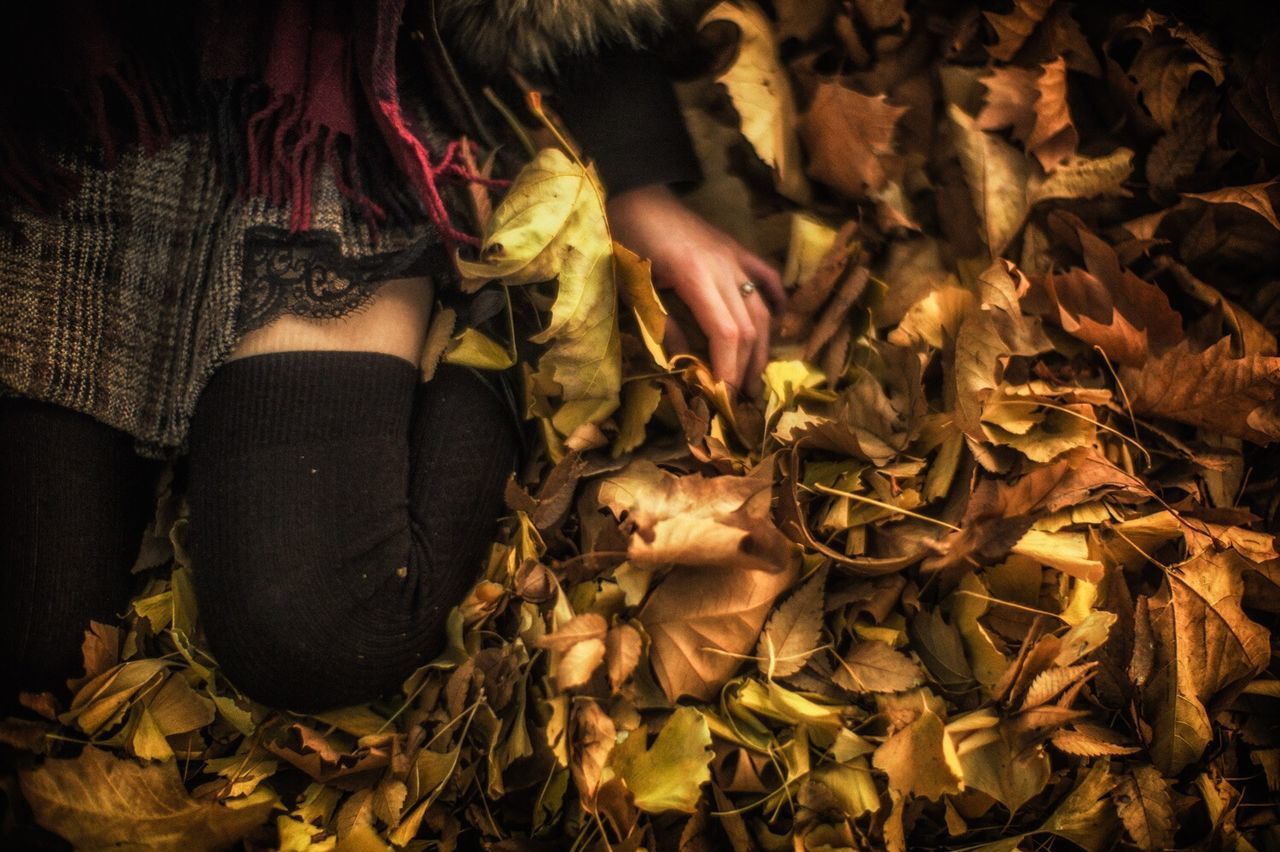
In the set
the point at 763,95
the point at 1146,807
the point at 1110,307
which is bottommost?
the point at 1146,807

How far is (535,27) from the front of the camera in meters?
0.69

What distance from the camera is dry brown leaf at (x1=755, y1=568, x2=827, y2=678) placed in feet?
2.09

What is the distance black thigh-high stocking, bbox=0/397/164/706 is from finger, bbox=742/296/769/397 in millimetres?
595

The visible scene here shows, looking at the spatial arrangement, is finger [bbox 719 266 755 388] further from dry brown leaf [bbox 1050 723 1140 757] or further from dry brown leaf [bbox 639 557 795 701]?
dry brown leaf [bbox 1050 723 1140 757]

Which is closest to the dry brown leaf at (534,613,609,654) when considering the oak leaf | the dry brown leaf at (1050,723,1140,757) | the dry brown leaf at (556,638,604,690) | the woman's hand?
the dry brown leaf at (556,638,604,690)

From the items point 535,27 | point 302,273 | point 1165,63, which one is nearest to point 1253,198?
point 1165,63

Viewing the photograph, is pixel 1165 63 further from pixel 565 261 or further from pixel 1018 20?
pixel 565 261

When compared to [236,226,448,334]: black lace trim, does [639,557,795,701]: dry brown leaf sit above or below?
below

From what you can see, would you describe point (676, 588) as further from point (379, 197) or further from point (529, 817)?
point (379, 197)

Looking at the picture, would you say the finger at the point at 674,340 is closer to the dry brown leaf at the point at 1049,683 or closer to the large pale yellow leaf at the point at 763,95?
the large pale yellow leaf at the point at 763,95

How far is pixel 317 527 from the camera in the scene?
0.71 meters

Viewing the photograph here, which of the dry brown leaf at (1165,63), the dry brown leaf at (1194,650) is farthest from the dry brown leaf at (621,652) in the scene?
the dry brown leaf at (1165,63)

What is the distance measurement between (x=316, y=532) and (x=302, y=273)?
8.7 inches

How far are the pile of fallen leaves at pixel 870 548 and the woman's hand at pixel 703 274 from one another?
0.03 m
